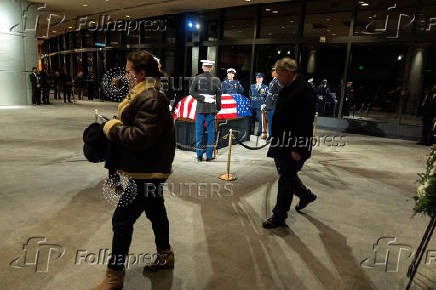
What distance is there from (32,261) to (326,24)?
402 inches

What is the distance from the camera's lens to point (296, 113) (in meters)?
2.80

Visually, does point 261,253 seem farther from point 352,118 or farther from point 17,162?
point 352,118

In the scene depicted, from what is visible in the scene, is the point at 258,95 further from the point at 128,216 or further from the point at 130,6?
the point at 130,6

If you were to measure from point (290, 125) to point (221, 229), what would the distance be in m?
1.17

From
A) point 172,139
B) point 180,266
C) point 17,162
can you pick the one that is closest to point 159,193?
point 172,139

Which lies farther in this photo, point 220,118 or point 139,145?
point 220,118

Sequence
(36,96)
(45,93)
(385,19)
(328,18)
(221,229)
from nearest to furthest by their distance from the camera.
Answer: (221,229), (385,19), (328,18), (36,96), (45,93)

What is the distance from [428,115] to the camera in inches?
299

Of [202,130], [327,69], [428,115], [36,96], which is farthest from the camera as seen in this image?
[36,96]

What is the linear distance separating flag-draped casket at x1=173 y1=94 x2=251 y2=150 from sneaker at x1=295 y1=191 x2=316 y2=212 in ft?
7.17

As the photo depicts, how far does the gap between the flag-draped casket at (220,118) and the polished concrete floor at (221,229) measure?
681 millimetres

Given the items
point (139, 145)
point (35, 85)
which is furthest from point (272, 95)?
point (35, 85)

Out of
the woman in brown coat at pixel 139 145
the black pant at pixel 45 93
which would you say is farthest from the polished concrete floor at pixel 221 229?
the black pant at pixel 45 93

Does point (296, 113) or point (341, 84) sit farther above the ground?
point (341, 84)
